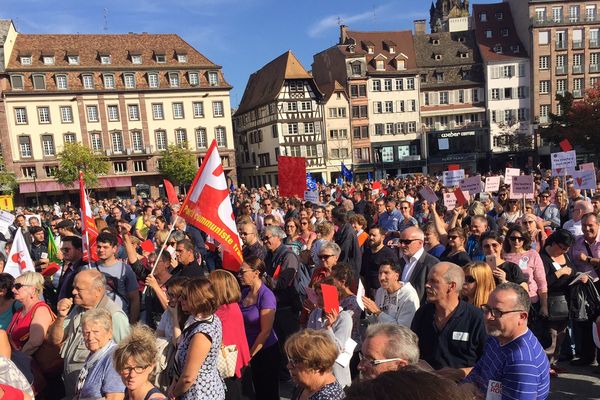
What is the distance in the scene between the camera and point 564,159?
37.4ft

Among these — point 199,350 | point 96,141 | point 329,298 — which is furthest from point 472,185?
point 96,141

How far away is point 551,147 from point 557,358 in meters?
50.0

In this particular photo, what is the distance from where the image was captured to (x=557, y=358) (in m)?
5.77

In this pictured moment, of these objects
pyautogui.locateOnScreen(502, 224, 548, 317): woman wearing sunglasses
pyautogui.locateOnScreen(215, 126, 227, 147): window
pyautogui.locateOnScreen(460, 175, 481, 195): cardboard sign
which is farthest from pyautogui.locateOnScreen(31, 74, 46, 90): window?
pyautogui.locateOnScreen(502, 224, 548, 317): woman wearing sunglasses

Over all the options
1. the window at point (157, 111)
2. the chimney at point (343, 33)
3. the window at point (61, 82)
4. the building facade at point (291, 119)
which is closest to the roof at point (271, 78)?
the building facade at point (291, 119)

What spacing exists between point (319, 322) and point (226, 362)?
2.67ft

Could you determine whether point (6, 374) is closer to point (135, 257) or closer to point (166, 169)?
point (135, 257)

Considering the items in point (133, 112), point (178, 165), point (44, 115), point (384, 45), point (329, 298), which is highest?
point (384, 45)

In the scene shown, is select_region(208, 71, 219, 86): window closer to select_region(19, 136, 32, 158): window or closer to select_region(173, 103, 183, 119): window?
select_region(173, 103, 183, 119): window

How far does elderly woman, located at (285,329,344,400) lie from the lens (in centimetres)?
270

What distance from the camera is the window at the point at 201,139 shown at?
49.7 m

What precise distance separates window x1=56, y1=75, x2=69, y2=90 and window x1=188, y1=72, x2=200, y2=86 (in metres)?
11.7

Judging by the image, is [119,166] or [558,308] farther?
[119,166]

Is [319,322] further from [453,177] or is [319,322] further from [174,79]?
[174,79]
